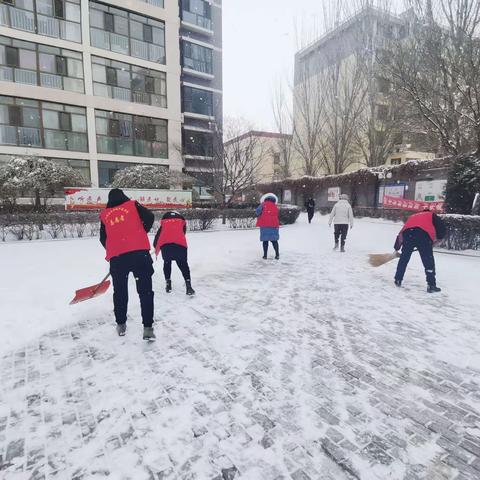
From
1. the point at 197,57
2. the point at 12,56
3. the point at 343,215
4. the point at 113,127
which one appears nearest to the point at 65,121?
the point at 113,127

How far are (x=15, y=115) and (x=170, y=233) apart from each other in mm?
19905

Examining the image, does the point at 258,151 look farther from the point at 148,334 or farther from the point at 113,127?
the point at 148,334

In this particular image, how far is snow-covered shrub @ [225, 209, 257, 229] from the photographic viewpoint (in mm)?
13633

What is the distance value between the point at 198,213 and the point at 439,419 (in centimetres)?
1140

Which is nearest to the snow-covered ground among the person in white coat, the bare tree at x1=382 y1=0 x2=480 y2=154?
the person in white coat

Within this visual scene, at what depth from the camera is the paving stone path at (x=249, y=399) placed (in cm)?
176

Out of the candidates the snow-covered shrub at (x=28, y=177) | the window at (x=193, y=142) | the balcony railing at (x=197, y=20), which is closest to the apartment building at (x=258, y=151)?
the window at (x=193, y=142)

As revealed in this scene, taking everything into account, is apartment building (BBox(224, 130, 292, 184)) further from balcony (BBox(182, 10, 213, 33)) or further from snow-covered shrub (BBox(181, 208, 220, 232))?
balcony (BBox(182, 10, 213, 33))

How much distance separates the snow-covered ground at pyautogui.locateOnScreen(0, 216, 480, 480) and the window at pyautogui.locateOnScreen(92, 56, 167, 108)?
64.8ft

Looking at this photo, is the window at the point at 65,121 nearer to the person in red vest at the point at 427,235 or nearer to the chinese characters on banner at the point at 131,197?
the chinese characters on banner at the point at 131,197

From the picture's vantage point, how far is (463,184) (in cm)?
962

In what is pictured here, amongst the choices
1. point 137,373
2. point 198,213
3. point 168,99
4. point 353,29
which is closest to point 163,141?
point 168,99

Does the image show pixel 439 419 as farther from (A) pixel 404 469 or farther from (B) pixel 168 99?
(B) pixel 168 99

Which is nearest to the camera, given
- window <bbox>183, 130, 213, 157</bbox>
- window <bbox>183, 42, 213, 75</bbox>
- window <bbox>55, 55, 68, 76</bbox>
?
window <bbox>55, 55, 68, 76</bbox>
